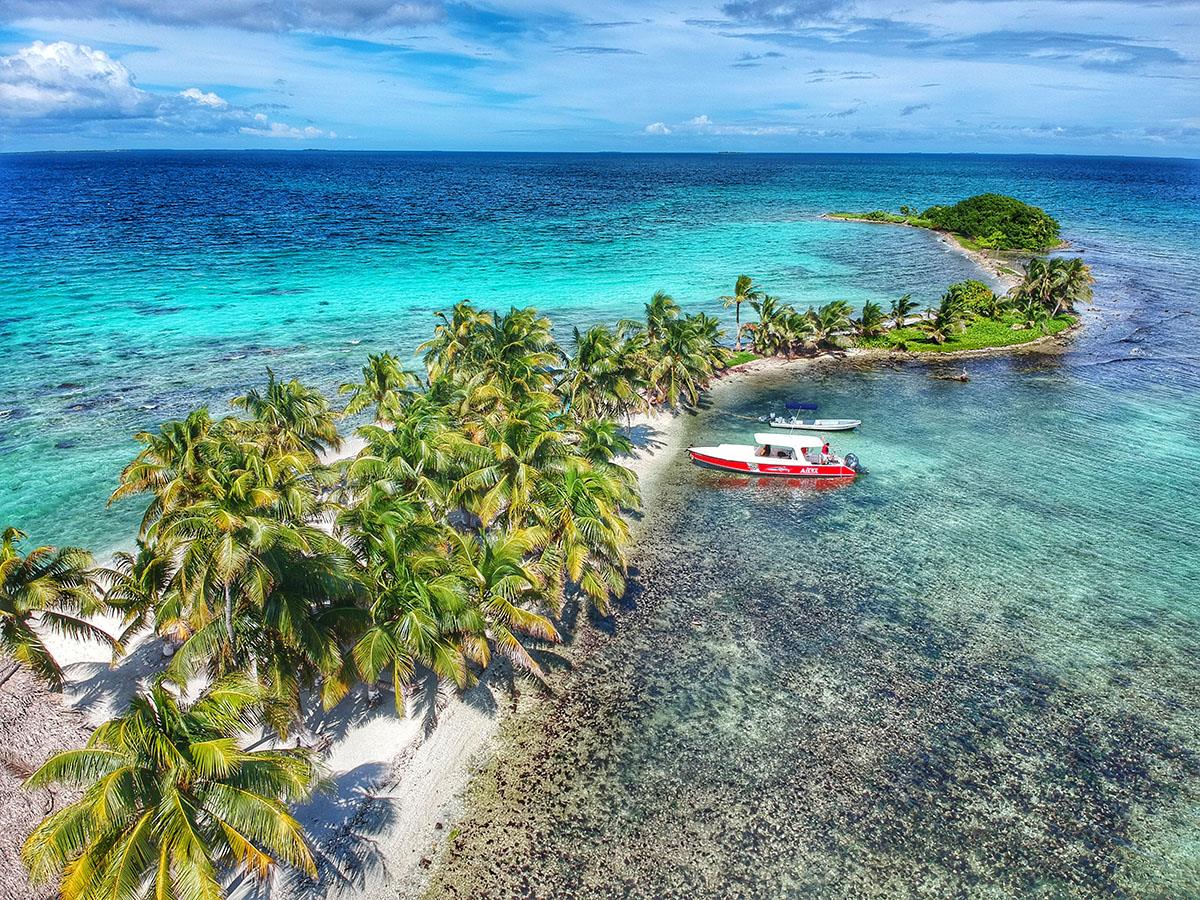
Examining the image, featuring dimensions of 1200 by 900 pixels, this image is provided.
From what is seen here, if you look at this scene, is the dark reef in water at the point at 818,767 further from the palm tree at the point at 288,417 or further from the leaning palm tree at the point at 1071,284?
the leaning palm tree at the point at 1071,284

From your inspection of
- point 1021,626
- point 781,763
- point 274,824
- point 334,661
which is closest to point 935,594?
point 1021,626

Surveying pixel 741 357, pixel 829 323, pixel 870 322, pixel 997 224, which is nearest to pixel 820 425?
pixel 741 357

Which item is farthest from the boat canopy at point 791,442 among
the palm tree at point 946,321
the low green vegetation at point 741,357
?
the palm tree at point 946,321

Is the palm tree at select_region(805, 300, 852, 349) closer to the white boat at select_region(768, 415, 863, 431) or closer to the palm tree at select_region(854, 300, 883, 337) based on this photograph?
the palm tree at select_region(854, 300, 883, 337)

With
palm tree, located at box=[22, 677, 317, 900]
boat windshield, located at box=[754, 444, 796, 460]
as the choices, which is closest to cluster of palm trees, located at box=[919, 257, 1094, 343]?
boat windshield, located at box=[754, 444, 796, 460]

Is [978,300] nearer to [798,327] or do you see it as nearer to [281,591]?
[798,327]

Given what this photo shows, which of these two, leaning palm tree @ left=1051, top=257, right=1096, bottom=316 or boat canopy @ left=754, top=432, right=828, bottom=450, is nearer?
boat canopy @ left=754, top=432, right=828, bottom=450

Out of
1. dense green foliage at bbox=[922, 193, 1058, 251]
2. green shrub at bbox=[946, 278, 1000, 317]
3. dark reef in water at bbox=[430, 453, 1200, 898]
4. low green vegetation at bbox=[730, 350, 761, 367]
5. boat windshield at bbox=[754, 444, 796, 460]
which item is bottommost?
dark reef in water at bbox=[430, 453, 1200, 898]
